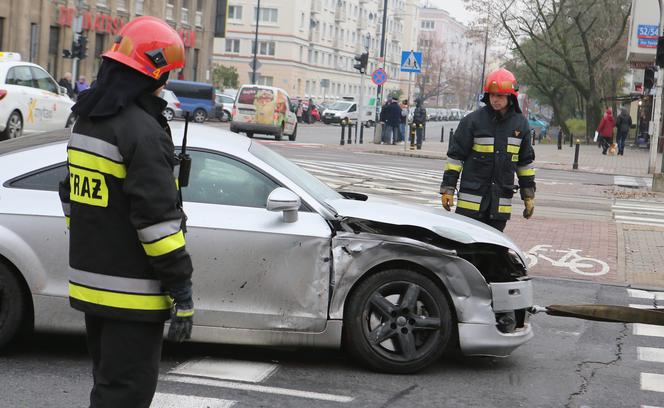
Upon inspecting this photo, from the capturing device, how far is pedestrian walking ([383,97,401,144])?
36.7 m

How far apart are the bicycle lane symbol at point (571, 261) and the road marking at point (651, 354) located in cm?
364

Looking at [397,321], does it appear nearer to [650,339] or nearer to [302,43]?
[650,339]

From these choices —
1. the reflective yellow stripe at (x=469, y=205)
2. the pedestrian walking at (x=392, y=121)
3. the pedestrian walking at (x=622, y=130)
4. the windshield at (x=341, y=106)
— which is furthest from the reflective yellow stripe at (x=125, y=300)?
the windshield at (x=341, y=106)

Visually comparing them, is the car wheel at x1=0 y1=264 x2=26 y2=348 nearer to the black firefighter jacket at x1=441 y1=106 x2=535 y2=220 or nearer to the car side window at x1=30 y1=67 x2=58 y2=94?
the black firefighter jacket at x1=441 y1=106 x2=535 y2=220

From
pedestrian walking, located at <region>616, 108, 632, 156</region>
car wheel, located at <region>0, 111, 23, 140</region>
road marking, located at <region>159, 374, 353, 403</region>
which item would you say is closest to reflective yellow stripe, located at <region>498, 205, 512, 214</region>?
road marking, located at <region>159, 374, 353, 403</region>

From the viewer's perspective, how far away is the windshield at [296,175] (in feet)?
21.8

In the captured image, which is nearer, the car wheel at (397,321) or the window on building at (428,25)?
the car wheel at (397,321)

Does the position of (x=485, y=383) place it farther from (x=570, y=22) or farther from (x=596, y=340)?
(x=570, y=22)

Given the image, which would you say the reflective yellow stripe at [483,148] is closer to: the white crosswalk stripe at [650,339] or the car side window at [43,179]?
the white crosswalk stripe at [650,339]

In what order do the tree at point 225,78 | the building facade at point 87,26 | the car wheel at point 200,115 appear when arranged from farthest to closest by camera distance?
1. the tree at point 225,78
2. the car wheel at point 200,115
3. the building facade at point 87,26

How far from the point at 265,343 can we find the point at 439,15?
177374 millimetres

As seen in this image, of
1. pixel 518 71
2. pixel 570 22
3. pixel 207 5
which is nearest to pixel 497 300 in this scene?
pixel 570 22

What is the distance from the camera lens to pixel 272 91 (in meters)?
37.0

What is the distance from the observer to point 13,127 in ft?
72.2
